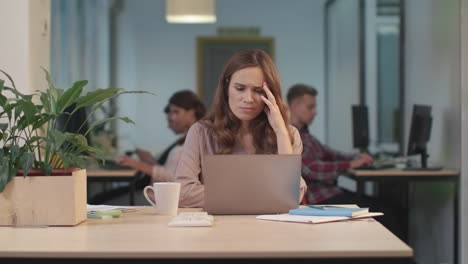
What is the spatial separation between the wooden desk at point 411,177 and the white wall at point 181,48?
5.23 meters

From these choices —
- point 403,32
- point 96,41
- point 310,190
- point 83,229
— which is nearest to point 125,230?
point 83,229

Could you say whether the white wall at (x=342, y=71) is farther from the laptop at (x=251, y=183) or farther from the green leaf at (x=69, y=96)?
the green leaf at (x=69, y=96)

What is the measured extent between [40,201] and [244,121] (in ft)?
3.78

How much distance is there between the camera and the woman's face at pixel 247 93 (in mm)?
3049

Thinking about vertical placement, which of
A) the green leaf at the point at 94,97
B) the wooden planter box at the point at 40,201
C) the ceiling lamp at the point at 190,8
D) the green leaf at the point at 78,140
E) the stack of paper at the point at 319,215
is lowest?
the stack of paper at the point at 319,215

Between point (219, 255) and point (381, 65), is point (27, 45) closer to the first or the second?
point (219, 255)

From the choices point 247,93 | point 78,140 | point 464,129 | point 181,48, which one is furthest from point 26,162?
point 181,48

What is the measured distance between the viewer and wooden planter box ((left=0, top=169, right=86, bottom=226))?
7.43 ft

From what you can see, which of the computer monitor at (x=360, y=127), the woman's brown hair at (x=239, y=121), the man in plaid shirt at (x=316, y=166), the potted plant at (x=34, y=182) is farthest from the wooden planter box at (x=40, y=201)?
the computer monitor at (x=360, y=127)

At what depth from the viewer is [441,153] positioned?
5.18 metres

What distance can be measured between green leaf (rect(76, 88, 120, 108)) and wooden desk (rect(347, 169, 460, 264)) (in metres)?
2.96

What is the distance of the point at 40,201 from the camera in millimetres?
2271

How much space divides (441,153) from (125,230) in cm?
353

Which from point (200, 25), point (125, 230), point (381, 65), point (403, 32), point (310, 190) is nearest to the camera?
point (125, 230)
